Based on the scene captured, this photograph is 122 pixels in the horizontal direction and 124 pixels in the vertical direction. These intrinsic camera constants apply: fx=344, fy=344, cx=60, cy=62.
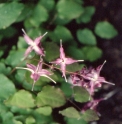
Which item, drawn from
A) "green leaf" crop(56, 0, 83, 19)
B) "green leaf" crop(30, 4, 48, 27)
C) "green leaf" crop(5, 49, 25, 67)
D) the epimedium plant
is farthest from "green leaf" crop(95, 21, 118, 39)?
"green leaf" crop(5, 49, 25, 67)

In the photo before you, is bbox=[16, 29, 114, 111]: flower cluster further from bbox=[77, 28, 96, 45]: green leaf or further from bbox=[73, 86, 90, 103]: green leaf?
bbox=[77, 28, 96, 45]: green leaf

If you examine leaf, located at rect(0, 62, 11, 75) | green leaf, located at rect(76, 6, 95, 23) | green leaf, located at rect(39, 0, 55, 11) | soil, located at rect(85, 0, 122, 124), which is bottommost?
soil, located at rect(85, 0, 122, 124)

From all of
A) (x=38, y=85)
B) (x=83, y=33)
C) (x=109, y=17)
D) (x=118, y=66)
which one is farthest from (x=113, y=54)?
(x=38, y=85)

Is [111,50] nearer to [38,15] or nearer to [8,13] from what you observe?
[38,15]

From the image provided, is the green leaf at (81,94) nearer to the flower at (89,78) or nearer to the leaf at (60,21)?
the flower at (89,78)

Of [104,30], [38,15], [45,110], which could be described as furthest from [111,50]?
[45,110]

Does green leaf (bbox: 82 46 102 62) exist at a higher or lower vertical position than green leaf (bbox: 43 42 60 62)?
lower

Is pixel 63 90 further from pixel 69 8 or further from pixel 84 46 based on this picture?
pixel 69 8
